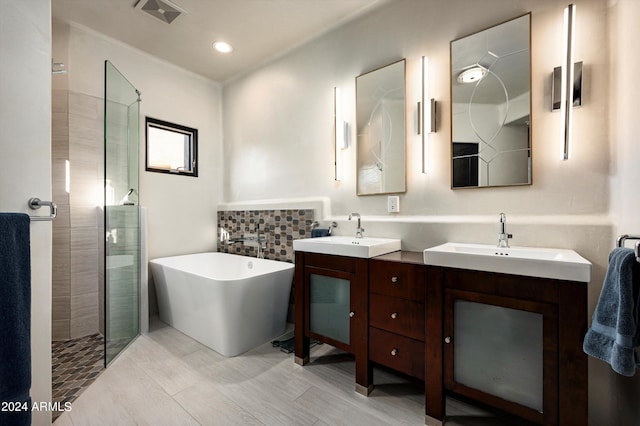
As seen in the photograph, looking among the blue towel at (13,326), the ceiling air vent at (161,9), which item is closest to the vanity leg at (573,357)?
the blue towel at (13,326)

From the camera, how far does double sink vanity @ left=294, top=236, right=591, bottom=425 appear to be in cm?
114

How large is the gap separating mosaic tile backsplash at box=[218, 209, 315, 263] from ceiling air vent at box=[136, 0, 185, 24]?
1.87 metres

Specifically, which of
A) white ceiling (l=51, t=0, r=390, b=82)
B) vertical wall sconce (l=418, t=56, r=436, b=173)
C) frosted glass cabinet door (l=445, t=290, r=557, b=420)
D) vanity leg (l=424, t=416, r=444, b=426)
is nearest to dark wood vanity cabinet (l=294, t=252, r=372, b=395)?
vanity leg (l=424, t=416, r=444, b=426)

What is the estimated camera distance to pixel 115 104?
2.17 m

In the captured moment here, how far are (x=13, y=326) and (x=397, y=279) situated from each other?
1660mm

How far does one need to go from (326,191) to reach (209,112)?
79.2 inches

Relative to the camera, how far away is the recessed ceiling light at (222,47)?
8.92 ft

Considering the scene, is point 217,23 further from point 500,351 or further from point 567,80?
point 500,351

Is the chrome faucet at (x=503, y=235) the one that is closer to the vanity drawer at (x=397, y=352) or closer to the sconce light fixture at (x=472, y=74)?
the vanity drawer at (x=397, y=352)

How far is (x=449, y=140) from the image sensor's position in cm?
A: 188

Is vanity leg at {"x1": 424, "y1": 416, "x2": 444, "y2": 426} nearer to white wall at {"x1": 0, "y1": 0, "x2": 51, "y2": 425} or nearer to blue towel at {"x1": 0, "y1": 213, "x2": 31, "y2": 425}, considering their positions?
blue towel at {"x1": 0, "y1": 213, "x2": 31, "y2": 425}

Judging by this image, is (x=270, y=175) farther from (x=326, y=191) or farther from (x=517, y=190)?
(x=517, y=190)

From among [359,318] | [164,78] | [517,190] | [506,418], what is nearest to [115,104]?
[164,78]

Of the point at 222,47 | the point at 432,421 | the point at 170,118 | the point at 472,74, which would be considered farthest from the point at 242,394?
the point at 222,47
